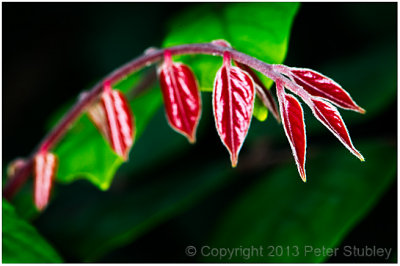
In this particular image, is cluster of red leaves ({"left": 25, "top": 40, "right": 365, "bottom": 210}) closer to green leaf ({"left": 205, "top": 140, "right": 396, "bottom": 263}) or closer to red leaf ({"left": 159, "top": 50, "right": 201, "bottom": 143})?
red leaf ({"left": 159, "top": 50, "right": 201, "bottom": 143})

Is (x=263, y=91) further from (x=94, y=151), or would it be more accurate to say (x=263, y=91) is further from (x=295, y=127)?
(x=94, y=151)

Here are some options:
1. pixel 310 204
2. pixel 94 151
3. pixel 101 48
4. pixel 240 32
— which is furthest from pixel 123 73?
pixel 101 48

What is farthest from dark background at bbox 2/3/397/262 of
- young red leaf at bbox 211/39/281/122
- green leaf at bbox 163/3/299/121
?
young red leaf at bbox 211/39/281/122

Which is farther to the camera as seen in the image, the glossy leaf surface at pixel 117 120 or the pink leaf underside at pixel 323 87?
the glossy leaf surface at pixel 117 120

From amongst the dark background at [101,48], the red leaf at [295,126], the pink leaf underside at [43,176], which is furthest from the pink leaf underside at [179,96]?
the dark background at [101,48]

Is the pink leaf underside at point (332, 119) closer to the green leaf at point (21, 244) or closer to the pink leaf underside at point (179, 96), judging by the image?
the pink leaf underside at point (179, 96)

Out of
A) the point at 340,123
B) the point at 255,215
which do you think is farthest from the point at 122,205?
the point at 340,123
